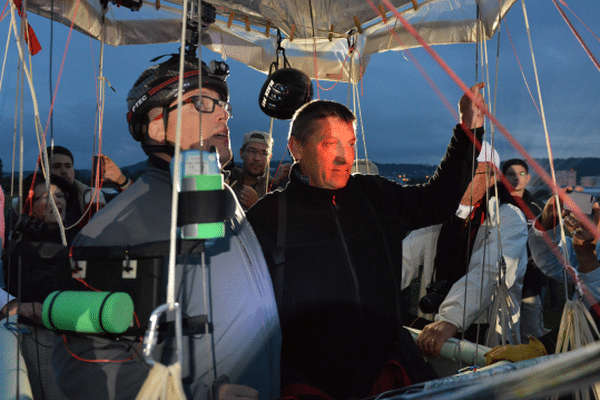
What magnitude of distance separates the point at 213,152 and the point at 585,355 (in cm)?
76

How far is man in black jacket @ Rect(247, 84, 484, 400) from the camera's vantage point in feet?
4.76

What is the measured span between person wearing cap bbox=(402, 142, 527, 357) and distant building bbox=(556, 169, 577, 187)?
0.95ft

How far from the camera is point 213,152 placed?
94 centimetres

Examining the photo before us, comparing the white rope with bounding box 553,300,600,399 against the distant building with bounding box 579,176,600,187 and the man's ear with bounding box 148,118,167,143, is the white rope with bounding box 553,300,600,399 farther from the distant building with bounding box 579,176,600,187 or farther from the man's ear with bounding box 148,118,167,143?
the man's ear with bounding box 148,118,167,143

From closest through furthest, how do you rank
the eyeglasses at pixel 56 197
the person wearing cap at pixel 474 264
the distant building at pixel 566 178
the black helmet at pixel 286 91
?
1. the distant building at pixel 566 178
2. the person wearing cap at pixel 474 264
3. the eyeglasses at pixel 56 197
4. the black helmet at pixel 286 91

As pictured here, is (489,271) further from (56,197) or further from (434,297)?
(56,197)

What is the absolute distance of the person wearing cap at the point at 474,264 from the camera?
7.00ft

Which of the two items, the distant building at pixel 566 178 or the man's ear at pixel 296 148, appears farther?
the distant building at pixel 566 178

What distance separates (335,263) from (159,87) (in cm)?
82

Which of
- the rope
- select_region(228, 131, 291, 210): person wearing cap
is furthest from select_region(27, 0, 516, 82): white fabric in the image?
the rope

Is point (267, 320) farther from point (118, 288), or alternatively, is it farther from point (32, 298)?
point (32, 298)

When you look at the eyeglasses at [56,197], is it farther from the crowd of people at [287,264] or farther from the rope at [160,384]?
the rope at [160,384]

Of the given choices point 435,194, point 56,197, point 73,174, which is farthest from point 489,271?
point 73,174

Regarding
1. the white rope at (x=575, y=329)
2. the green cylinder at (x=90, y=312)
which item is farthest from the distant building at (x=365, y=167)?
the green cylinder at (x=90, y=312)
